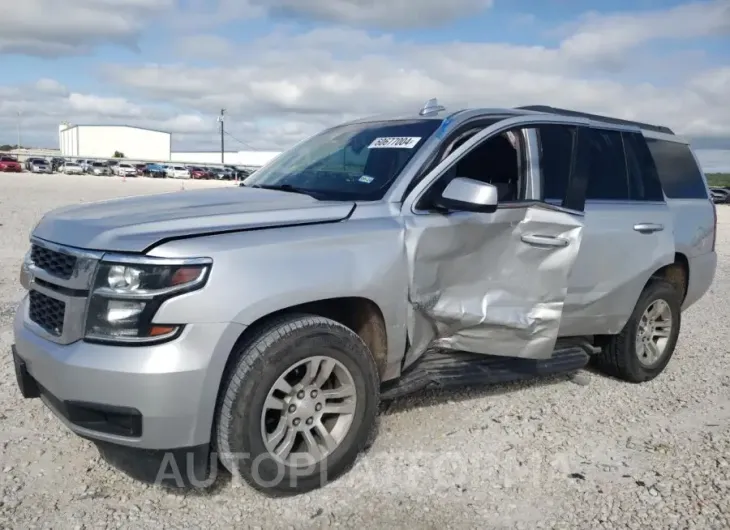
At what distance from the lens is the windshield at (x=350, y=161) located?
392 cm

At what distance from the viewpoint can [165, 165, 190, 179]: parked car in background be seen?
224 feet

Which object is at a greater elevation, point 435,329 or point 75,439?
point 435,329

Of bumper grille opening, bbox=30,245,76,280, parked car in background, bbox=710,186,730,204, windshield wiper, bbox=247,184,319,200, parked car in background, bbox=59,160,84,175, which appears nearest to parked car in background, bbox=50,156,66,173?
parked car in background, bbox=59,160,84,175

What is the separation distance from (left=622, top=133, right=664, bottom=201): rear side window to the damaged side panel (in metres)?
1.03

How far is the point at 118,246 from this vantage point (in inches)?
116

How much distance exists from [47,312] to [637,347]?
4.22 m

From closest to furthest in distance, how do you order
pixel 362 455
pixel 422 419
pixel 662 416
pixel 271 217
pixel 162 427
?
pixel 162 427, pixel 271 217, pixel 362 455, pixel 422 419, pixel 662 416

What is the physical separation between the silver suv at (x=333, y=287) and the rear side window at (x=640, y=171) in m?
0.03

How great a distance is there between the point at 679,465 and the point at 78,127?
122827 millimetres

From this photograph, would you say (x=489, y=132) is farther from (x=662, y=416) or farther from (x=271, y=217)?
(x=662, y=416)

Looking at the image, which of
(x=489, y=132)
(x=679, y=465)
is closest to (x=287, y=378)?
(x=489, y=132)

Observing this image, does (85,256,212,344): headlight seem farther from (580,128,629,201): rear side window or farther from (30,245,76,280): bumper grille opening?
(580,128,629,201): rear side window

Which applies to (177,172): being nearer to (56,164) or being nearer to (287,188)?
(56,164)

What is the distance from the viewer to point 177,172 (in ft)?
228
